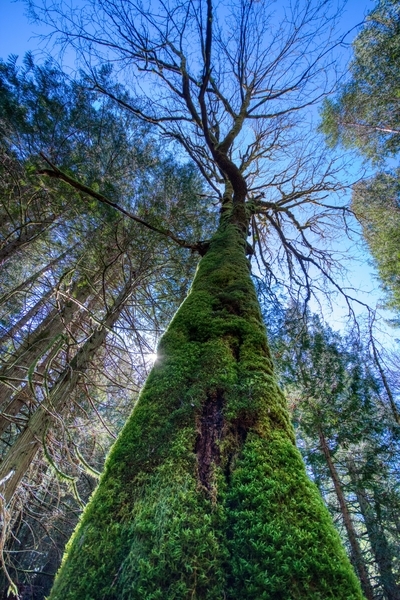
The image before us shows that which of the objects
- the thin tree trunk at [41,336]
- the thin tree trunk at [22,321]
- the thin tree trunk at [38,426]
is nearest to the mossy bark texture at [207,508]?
the thin tree trunk at [38,426]

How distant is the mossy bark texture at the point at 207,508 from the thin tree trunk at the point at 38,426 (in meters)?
0.87

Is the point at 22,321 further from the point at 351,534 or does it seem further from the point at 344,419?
the point at 351,534

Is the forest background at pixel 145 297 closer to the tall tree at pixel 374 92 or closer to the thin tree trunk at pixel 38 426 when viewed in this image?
the thin tree trunk at pixel 38 426

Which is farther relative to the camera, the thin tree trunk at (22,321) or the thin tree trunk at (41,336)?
the thin tree trunk at (41,336)

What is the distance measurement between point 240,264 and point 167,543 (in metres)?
2.24

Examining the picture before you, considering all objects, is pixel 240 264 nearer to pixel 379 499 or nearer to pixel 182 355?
pixel 182 355

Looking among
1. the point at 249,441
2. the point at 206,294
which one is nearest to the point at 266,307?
the point at 206,294

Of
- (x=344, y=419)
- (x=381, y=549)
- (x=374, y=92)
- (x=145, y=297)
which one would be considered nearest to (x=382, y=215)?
(x=374, y=92)

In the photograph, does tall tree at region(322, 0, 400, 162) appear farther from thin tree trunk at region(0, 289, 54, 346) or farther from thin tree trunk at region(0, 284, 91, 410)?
thin tree trunk at region(0, 284, 91, 410)

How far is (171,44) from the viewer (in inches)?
170

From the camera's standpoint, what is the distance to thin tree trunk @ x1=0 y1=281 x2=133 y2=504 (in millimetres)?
1738

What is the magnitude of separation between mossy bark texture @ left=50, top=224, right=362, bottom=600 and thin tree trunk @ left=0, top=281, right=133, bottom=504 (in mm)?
875

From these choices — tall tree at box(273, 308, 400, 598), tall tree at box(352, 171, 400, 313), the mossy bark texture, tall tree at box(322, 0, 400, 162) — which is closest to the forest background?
tall tree at box(273, 308, 400, 598)

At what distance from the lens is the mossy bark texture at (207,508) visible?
0.73m
